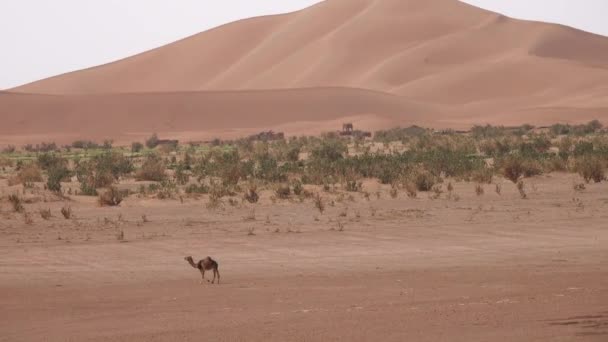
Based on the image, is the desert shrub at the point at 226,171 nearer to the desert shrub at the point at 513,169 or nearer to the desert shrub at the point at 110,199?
the desert shrub at the point at 110,199

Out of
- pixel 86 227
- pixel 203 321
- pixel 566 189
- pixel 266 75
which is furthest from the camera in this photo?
pixel 266 75

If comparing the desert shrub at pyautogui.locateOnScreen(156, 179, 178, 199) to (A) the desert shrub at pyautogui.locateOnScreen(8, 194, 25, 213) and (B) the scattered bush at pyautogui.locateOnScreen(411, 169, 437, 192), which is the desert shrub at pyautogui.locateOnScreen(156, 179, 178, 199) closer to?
(A) the desert shrub at pyautogui.locateOnScreen(8, 194, 25, 213)

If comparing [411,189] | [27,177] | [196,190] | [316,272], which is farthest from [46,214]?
[27,177]

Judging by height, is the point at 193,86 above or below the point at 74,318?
above

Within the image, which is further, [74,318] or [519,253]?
[519,253]

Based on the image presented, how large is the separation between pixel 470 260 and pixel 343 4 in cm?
15175

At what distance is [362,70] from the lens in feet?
457

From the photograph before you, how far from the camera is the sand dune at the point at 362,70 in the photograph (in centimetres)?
10831

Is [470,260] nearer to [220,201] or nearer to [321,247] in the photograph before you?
[321,247]

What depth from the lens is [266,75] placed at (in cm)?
14462

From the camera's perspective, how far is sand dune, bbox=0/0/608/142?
108 metres

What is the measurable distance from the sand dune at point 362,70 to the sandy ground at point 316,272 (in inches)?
2918

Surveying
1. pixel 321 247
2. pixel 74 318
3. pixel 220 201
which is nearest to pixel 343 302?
pixel 74 318

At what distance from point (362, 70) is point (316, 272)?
4864 inches
